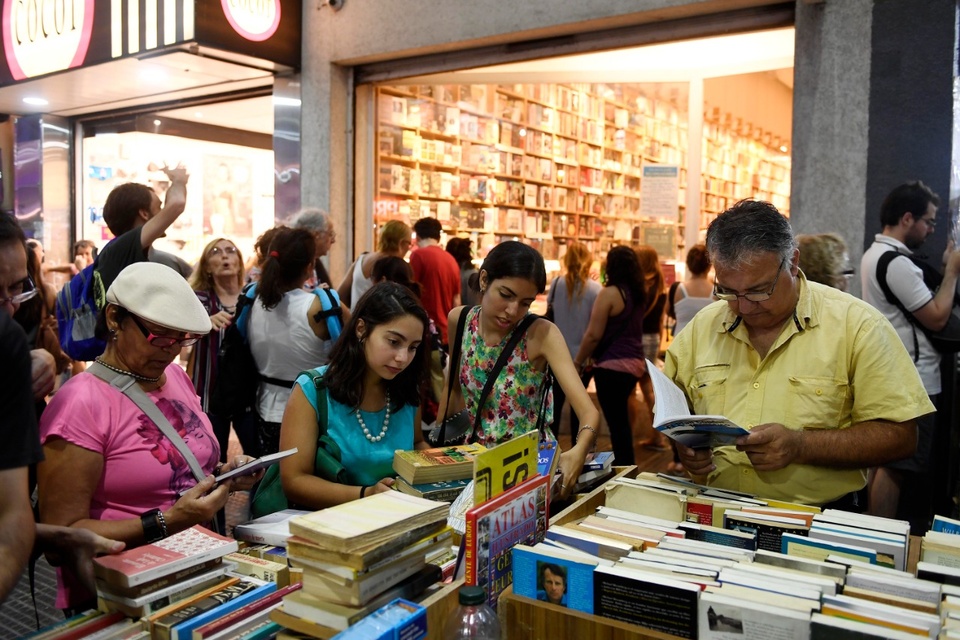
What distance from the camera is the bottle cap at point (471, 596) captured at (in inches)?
50.9

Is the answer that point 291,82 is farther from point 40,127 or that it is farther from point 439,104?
point 40,127

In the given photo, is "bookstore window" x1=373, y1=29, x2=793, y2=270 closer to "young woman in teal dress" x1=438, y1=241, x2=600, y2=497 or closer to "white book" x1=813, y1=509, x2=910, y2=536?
"young woman in teal dress" x1=438, y1=241, x2=600, y2=497

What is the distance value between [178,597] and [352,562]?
1.43 ft

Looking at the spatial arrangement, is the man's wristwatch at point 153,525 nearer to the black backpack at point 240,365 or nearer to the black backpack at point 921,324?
the black backpack at point 240,365

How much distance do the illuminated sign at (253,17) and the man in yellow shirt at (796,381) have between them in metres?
5.21

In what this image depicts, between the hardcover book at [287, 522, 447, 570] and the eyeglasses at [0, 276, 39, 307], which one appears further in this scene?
the eyeglasses at [0, 276, 39, 307]

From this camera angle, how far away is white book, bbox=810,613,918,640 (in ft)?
3.88

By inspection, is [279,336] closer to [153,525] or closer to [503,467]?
[153,525]

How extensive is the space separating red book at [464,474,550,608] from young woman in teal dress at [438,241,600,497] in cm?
95

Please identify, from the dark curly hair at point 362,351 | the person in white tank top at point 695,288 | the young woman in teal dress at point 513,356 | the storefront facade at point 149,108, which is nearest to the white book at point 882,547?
the young woman in teal dress at point 513,356

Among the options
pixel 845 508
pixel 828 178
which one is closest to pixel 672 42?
pixel 828 178

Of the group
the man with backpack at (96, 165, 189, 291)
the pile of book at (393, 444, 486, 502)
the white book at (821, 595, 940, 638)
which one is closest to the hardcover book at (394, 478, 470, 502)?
the pile of book at (393, 444, 486, 502)

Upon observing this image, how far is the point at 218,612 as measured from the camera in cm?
139

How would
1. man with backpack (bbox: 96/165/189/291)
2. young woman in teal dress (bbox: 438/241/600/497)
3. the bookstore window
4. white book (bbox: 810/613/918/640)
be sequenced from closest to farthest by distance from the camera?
white book (bbox: 810/613/918/640)
young woman in teal dress (bbox: 438/241/600/497)
man with backpack (bbox: 96/165/189/291)
the bookstore window
